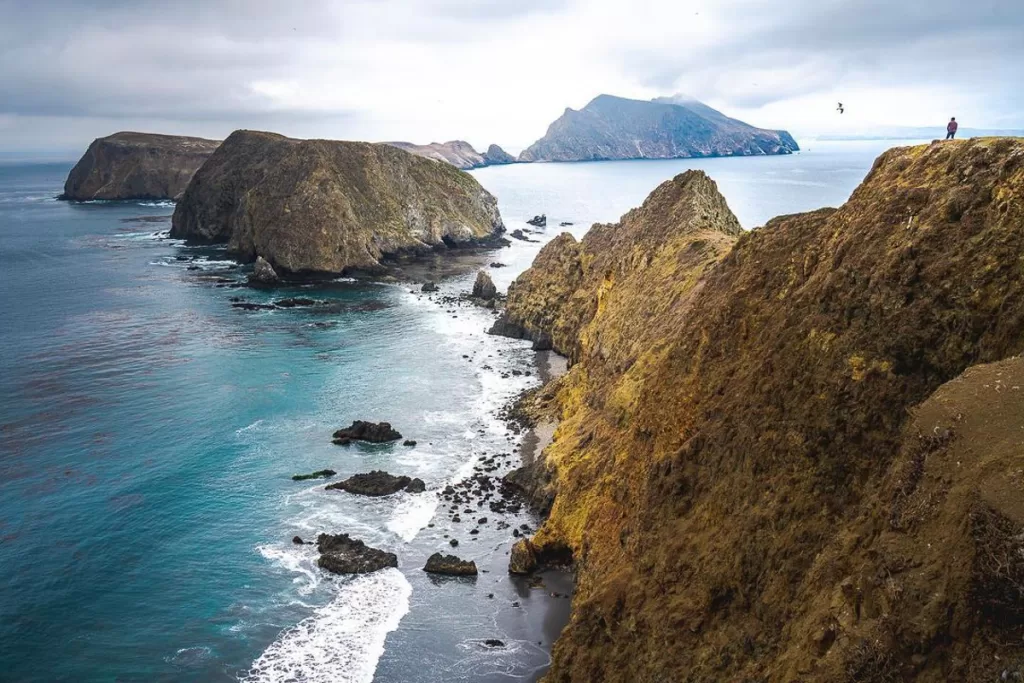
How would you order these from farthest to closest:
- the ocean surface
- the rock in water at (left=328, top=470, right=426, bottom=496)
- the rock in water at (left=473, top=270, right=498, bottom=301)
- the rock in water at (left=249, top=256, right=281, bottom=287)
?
the rock in water at (left=249, top=256, right=281, bottom=287)
the rock in water at (left=473, top=270, right=498, bottom=301)
the rock in water at (left=328, top=470, right=426, bottom=496)
the ocean surface

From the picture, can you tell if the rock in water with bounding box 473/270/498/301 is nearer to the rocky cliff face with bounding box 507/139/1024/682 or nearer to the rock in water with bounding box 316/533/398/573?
the rock in water with bounding box 316/533/398/573

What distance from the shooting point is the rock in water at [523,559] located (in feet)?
113

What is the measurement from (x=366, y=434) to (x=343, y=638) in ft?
73.2

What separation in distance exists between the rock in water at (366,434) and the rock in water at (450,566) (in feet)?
55.4

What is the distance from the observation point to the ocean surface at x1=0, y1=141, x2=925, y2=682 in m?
30.2

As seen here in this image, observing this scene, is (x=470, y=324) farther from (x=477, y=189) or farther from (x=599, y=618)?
(x=477, y=189)

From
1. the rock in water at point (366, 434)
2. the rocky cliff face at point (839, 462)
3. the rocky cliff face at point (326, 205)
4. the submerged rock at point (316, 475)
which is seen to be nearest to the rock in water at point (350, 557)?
the submerged rock at point (316, 475)

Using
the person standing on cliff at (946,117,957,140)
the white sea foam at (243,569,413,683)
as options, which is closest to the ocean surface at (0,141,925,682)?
the white sea foam at (243,569,413,683)

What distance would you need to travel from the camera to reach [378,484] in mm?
44625

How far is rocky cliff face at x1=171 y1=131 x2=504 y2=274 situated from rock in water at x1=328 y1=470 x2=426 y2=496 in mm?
75849

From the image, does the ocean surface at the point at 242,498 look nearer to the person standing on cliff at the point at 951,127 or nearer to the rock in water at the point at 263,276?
the rock in water at the point at 263,276

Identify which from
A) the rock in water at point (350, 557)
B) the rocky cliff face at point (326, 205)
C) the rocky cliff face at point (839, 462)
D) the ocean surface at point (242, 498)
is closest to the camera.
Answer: the rocky cliff face at point (839, 462)

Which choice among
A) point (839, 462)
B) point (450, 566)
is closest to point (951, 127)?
point (839, 462)

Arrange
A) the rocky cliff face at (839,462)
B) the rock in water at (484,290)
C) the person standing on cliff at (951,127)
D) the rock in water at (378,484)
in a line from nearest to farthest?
the rocky cliff face at (839,462) → the person standing on cliff at (951,127) → the rock in water at (378,484) → the rock in water at (484,290)
